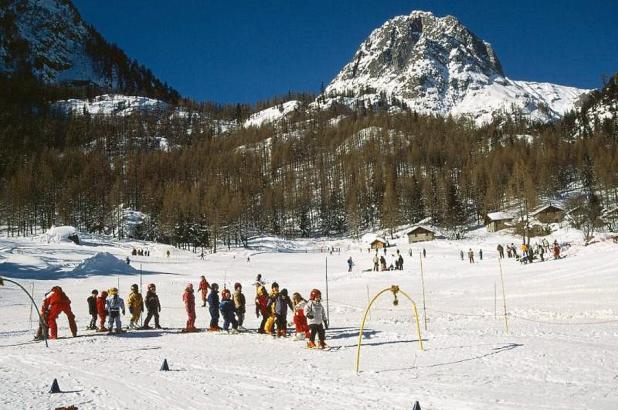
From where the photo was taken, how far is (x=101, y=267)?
39.6 metres

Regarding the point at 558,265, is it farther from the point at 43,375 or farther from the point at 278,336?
the point at 43,375

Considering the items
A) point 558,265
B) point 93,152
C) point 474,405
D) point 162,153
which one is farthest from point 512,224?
point 93,152

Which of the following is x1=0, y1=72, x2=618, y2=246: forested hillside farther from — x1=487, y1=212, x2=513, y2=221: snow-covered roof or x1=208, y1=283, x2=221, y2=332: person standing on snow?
x1=208, y1=283, x2=221, y2=332: person standing on snow

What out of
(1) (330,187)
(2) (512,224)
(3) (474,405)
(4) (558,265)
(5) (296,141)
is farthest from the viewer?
(5) (296,141)

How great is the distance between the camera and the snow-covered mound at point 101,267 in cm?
→ 3827

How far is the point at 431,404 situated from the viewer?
700cm

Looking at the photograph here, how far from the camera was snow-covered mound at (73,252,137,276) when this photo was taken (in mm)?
38272

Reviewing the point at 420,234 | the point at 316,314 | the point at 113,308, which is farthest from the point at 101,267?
the point at 420,234

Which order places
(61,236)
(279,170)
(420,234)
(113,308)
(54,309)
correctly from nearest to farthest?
1. (54,309)
2. (113,308)
3. (61,236)
4. (420,234)
5. (279,170)

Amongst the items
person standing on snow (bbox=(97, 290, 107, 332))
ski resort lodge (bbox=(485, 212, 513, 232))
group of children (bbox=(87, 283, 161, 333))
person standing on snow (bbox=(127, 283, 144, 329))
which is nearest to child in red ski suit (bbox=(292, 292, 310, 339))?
group of children (bbox=(87, 283, 161, 333))

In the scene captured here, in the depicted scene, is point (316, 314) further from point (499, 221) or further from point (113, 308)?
point (499, 221)

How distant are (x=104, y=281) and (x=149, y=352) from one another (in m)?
26.0

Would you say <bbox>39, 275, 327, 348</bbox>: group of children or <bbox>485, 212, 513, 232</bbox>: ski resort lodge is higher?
<bbox>485, 212, 513, 232</bbox>: ski resort lodge

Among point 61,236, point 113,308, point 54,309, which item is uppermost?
point 61,236
